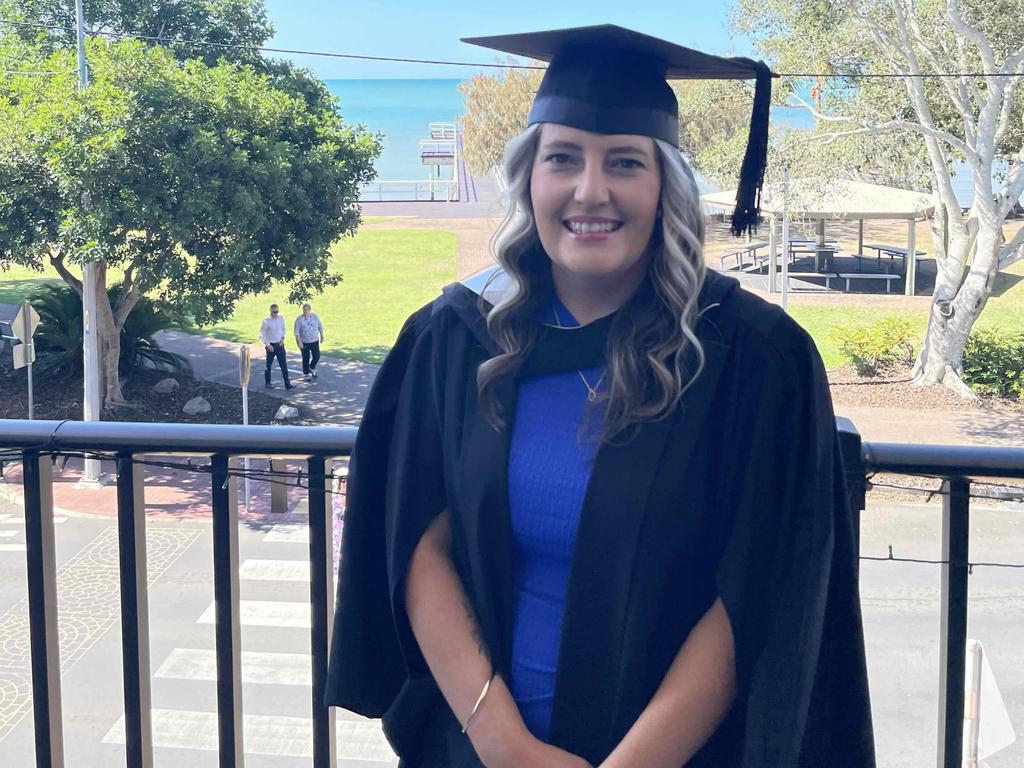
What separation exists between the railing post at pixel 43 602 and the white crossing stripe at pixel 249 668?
789cm

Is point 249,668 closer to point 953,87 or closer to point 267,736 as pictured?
point 267,736

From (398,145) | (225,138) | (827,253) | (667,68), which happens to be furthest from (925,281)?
(398,145)

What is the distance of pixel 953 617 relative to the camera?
1909 millimetres

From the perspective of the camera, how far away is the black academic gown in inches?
57.6

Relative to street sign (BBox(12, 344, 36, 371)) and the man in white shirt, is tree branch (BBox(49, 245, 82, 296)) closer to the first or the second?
street sign (BBox(12, 344, 36, 371))

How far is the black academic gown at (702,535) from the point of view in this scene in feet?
4.80

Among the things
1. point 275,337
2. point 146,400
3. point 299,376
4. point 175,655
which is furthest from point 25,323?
point 299,376

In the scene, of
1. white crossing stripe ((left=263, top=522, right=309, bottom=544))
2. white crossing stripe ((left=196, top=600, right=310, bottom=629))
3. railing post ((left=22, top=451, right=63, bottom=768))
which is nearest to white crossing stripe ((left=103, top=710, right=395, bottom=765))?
white crossing stripe ((left=196, top=600, right=310, bottom=629))

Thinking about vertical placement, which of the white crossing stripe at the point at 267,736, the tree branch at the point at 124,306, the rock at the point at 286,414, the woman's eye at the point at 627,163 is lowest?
the white crossing stripe at the point at 267,736

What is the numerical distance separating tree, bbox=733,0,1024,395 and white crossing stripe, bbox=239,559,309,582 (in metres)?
10.8

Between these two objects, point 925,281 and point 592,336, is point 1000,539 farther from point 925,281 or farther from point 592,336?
point 925,281

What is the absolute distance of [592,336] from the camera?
157 centimetres

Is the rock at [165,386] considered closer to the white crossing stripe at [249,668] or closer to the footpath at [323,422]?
the footpath at [323,422]

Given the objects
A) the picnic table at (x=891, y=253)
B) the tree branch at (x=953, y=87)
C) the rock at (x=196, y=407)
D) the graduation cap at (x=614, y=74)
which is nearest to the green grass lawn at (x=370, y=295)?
the rock at (x=196, y=407)
